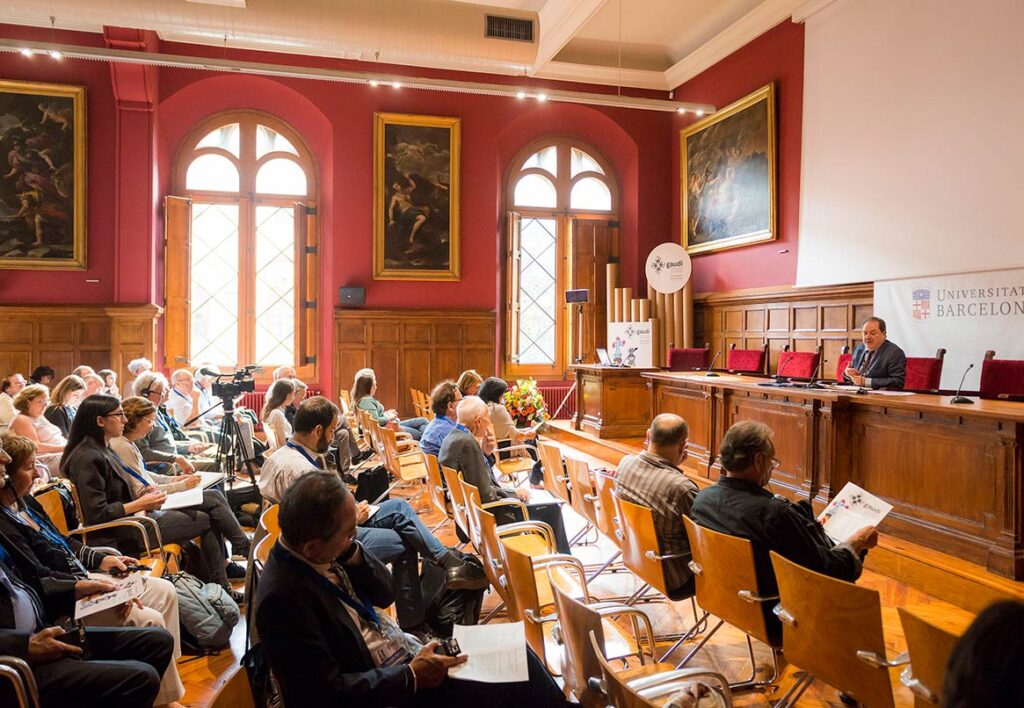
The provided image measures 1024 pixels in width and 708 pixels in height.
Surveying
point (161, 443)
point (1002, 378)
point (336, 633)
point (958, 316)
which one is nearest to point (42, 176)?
point (161, 443)

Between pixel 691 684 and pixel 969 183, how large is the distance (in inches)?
251

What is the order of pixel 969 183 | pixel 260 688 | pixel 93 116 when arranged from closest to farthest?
pixel 260 688, pixel 969 183, pixel 93 116

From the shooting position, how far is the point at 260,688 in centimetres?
181

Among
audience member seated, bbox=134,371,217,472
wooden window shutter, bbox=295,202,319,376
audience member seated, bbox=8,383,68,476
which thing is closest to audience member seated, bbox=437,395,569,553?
audience member seated, bbox=134,371,217,472

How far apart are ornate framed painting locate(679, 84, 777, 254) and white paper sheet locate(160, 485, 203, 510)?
24.7ft

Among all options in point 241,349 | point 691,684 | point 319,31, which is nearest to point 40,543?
point 691,684

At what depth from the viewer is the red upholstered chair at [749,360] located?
8.58 metres

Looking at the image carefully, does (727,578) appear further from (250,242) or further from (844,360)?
(250,242)

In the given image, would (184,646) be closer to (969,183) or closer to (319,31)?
(319,31)

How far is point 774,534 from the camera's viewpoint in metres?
2.57

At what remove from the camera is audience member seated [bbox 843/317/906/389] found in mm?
5738

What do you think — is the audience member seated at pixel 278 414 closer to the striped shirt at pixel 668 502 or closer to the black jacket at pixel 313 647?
the striped shirt at pixel 668 502

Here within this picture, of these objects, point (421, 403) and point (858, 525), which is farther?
point (421, 403)

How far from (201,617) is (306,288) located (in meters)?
7.85
